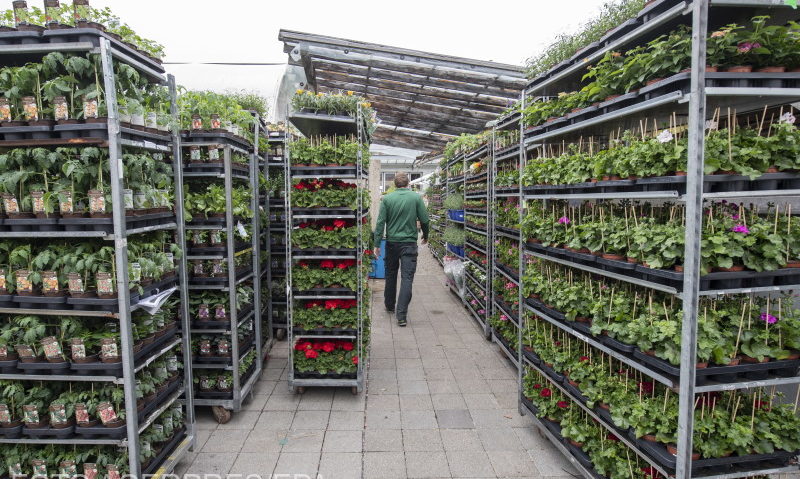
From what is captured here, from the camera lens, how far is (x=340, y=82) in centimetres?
1098

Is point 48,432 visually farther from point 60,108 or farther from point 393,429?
point 393,429

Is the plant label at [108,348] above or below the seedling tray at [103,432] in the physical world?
above

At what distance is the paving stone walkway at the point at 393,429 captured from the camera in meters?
3.36

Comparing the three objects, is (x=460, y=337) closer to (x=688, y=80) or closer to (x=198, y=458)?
(x=198, y=458)

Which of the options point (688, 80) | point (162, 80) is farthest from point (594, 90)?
point (162, 80)

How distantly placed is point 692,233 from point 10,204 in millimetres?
3710

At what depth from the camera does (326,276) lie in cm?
438

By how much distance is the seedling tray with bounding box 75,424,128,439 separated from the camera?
2.69 meters

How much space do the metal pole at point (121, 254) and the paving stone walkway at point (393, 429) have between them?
0.85 metres

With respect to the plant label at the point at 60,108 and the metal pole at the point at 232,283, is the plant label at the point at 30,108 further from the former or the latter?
the metal pole at the point at 232,283

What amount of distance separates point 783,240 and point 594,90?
1313mm

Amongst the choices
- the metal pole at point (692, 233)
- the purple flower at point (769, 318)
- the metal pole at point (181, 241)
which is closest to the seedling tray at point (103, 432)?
the metal pole at point (181, 241)

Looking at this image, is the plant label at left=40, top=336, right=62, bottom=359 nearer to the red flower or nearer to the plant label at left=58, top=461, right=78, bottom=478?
the plant label at left=58, top=461, right=78, bottom=478

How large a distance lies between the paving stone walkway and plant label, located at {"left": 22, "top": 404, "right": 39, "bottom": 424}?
1.05 metres
